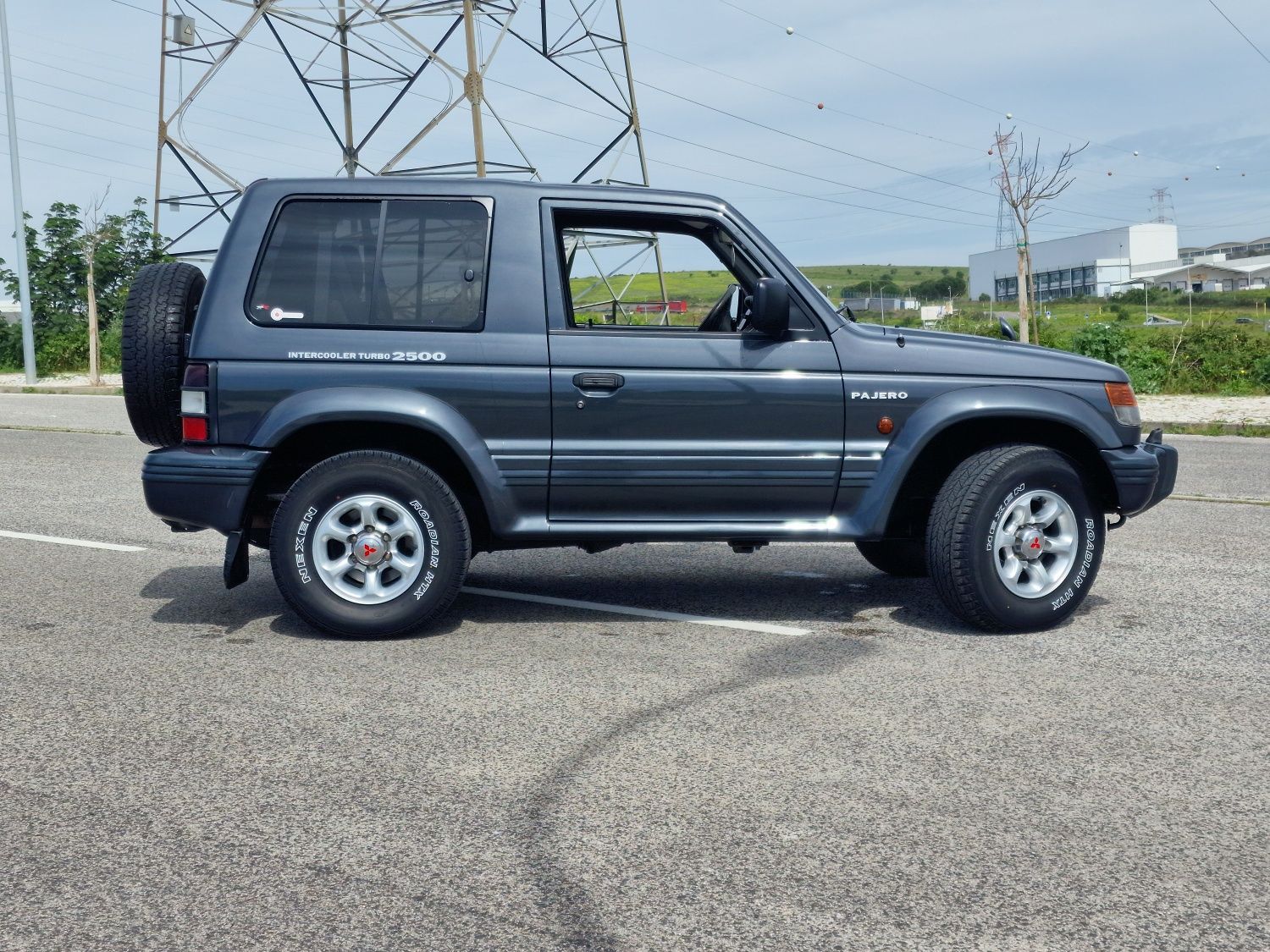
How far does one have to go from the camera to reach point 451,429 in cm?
542

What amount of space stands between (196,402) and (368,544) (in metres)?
0.93

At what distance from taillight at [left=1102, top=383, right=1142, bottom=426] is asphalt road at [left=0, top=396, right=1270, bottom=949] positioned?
0.91 metres

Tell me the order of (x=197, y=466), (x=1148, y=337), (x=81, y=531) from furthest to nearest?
(x=1148, y=337) → (x=81, y=531) → (x=197, y=466)

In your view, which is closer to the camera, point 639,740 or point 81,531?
point 639,740

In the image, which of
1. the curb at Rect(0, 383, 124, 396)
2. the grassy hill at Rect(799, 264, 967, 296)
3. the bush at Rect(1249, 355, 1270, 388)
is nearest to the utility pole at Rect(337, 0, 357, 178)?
the curb at Rect(0, 383, 124, 396)

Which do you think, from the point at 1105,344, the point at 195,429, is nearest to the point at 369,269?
the point at 195,429

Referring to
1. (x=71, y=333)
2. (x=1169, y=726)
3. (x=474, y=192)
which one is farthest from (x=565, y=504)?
(x=71, y=333)

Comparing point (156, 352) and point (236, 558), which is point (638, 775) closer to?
point (236, 558)

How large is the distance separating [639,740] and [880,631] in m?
1.92

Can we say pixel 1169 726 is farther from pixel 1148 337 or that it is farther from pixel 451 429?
pixel 1148 337

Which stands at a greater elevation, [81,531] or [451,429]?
[451,429]

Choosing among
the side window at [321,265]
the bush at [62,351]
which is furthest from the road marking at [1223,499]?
the bush at [62,351]

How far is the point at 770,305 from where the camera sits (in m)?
5.42

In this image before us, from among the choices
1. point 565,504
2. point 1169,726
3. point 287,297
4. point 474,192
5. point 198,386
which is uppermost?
point 474,192
